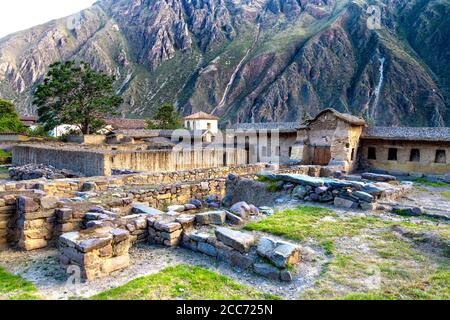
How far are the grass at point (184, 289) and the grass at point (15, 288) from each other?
1.05 meters

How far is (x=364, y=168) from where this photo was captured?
25484mm

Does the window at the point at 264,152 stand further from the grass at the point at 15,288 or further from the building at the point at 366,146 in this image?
the grass at the point at 15,288

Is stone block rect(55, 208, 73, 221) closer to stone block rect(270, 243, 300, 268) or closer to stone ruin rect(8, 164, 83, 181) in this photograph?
stone block rect(270, 243, 300, 268)

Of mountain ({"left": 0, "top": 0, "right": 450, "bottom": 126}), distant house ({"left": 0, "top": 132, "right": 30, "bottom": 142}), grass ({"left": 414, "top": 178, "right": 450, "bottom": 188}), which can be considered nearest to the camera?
grass ({"left": 414, "top": 178, "right": 450, "bottom": 188})

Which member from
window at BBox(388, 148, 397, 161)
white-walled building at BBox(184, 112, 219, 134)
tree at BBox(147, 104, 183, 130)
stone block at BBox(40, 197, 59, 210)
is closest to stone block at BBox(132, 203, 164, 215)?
stone block at BBox(40, 197, 59, 210)

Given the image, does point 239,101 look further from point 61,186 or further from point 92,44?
point 61,186

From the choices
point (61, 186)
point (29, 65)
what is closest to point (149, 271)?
point (61, 186)

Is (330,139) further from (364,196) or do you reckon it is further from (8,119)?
(8,119)

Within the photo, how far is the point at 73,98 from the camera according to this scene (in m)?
40.9

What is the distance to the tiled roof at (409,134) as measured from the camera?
2212 cm

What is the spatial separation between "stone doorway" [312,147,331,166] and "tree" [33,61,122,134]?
2759cm

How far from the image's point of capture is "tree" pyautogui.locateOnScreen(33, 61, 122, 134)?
130 ft

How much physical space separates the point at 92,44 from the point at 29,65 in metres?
24.2

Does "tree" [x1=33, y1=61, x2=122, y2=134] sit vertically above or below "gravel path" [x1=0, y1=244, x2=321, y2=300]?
above
